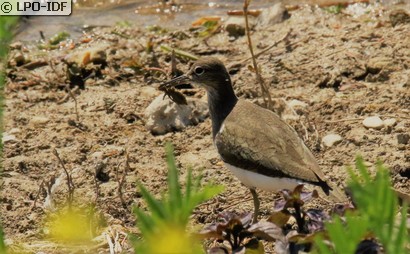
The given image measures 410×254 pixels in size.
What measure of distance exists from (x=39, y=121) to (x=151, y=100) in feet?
3.20

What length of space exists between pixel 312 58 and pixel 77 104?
214 cm

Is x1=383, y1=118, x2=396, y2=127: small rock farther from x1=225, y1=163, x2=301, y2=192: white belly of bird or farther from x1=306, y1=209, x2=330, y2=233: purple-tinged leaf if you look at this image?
x1=306, y1=209, x2=330, y2=233: purple-tinged leaf

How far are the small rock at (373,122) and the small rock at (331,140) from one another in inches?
10.2

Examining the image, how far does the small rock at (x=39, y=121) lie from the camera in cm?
784

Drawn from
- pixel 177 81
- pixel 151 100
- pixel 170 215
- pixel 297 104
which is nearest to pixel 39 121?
pixel 151 100

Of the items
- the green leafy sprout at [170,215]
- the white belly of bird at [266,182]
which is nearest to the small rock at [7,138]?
the white belly of bird at [266,182]

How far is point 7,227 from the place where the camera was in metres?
6.33

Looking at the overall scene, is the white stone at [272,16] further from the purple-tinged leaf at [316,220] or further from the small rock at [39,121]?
the purple-tinged leaf at [316,220]

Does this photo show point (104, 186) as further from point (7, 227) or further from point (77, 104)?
point (77, 104)

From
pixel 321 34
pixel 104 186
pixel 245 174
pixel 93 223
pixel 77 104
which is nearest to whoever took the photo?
pixel 93 223

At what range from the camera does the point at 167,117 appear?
7.57 m

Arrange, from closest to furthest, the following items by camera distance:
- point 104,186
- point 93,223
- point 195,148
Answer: point 93,223 → point 104,186 → point 195,148

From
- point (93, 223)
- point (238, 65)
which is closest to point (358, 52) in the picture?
point (238, 65)

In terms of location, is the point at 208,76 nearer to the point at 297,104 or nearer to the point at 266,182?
the point at 297,104
